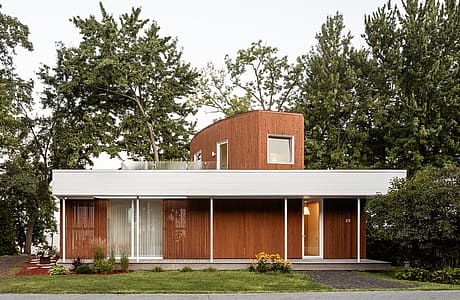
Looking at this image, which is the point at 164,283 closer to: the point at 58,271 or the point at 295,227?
the point at 58,271

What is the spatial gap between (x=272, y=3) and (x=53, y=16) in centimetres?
987

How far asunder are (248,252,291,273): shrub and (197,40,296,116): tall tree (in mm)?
16826

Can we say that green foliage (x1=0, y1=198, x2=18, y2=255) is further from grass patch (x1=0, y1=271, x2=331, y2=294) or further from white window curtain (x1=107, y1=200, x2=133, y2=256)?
grass patch (x1=0, y1=271, x2=331, y2=294)

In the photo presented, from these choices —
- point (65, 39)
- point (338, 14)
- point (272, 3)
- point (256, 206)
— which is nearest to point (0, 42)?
point (65, 39)

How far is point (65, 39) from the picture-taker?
95.1ft

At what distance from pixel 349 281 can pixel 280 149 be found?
631 cm

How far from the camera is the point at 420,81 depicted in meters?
25.7

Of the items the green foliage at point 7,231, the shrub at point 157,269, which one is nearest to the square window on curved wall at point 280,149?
the shrub at point 157,269

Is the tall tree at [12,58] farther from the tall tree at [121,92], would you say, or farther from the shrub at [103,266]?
the shrub at [103,266]

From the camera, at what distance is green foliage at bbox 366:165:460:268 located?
14836 mm

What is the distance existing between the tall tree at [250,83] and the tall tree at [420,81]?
716 centimetres

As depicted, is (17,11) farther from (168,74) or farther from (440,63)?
(440,63)

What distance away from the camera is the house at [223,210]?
17.6 meters

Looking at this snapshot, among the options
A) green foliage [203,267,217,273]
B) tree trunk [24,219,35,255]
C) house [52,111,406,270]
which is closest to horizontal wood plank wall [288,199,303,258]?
house [52,111,406,270]
